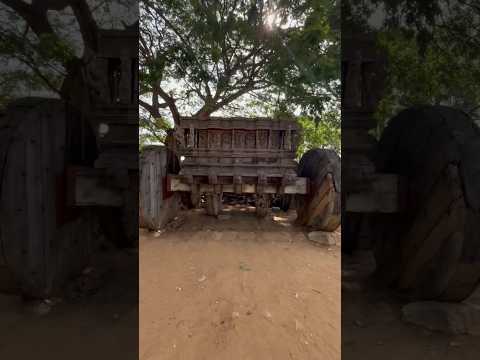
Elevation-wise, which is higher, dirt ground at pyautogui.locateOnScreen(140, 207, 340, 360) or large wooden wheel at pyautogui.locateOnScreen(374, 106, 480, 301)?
large wooden wheel at pyautogui.locateOnScreen(374, 106, 480, 301)

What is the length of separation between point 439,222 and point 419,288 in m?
0.23

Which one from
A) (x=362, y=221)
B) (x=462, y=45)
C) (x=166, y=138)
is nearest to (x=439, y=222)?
(x=362, y=221)

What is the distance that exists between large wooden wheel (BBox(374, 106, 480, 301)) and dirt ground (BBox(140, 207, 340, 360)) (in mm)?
892

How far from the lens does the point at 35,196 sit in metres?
0.77

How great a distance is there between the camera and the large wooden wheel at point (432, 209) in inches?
26.3

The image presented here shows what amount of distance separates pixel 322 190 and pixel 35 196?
2.98 metres

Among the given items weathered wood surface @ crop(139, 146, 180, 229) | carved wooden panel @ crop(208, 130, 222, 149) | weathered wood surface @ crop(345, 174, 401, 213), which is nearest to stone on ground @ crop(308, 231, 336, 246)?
carved wooden panel @ crop(208, 130, 222, 149)

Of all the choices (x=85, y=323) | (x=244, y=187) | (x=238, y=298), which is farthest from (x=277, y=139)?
(x=85, y=323)

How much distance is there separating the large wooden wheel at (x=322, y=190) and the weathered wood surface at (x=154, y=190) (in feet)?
7.54

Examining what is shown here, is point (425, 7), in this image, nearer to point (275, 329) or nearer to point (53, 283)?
point (53, 283)

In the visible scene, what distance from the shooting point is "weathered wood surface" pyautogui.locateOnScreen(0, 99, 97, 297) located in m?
0.75

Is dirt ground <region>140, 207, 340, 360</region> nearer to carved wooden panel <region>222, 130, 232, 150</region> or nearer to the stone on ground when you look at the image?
the stone on ground

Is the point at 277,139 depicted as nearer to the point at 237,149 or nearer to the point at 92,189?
the point at 237,149

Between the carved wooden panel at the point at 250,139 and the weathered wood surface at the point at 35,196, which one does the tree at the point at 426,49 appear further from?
the carved wooden panel at the point at 250,139
